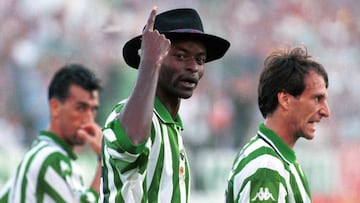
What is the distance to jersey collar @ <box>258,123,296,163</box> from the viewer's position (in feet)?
15.7

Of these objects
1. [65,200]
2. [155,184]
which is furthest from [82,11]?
[155,184]

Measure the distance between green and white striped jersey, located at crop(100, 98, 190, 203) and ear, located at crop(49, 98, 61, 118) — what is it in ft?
8.78

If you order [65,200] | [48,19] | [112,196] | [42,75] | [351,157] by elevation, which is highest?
[48,19]

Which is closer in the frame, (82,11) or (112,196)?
(112,196)

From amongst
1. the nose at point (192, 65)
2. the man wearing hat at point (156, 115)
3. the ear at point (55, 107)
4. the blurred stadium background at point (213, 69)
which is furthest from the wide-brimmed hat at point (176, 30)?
the blurred stadium background at point (213, 69)

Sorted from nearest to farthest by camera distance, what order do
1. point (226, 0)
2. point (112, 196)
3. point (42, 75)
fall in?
point (112, 196) → point (42, 75) → point (226, 0)

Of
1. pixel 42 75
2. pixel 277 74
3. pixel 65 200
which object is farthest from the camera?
pixel 42 75

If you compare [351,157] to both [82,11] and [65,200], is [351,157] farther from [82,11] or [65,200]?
[65,200]

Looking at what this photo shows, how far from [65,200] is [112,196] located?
2.49 metres

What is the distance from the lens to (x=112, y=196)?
3818 mm

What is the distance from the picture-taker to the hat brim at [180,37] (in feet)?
13.6

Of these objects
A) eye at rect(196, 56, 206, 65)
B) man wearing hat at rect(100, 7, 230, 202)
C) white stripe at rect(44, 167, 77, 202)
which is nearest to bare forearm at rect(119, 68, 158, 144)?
man wearing hat at rect(100, 7, 230, 202)

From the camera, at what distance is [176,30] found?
13.6 ft

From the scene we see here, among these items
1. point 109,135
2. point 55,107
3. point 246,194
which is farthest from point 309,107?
point 55,107
